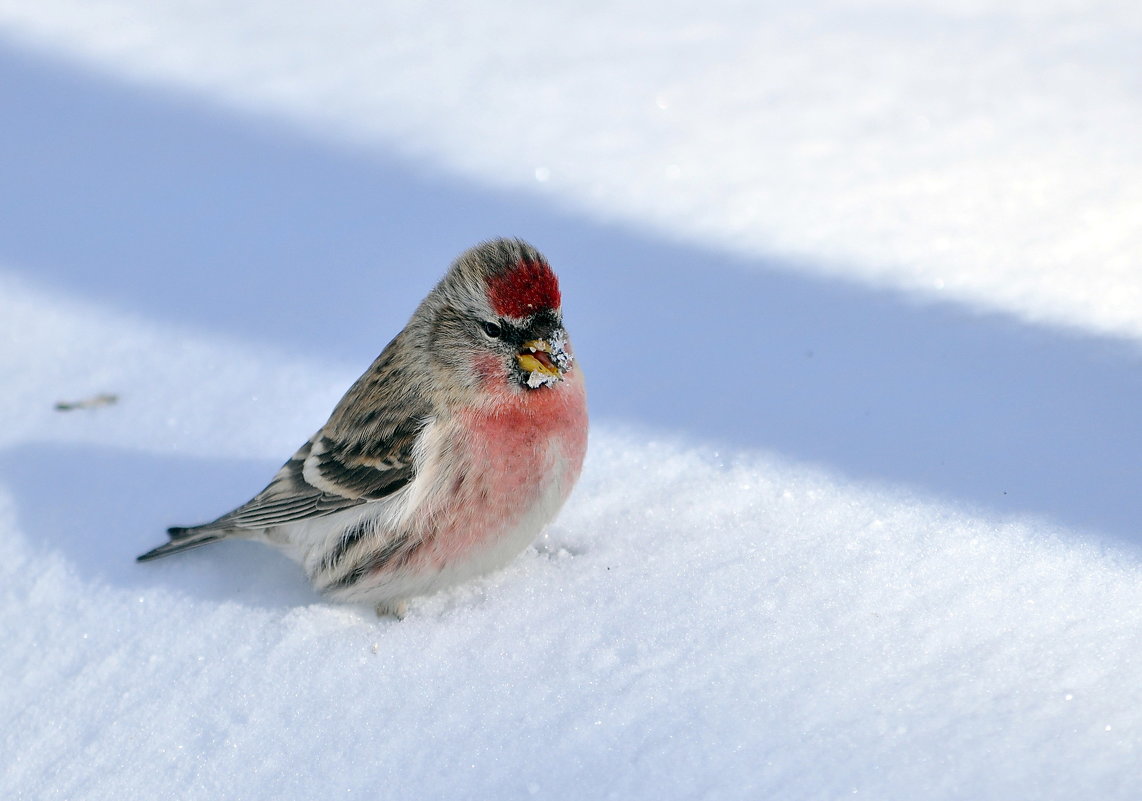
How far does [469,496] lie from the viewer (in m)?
2.81

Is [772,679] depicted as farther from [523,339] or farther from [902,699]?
[523,339]

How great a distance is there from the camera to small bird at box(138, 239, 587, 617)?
282 cm

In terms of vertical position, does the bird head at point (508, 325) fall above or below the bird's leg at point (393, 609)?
above

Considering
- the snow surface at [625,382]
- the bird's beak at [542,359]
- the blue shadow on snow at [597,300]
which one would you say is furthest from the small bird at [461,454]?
the blue shadow on snow at [597,300]

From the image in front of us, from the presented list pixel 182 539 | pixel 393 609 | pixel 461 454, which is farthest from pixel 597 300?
pixel 182 539

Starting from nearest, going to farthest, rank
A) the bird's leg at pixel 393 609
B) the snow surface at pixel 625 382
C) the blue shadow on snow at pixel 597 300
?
1. the snow surface at pixel 625 382
2. the bird's leg at pixel 393 609
3. the blue shadow on snow at pixel 597 300

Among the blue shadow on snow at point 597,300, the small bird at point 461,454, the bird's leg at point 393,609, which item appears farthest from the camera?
the blue shadow on snow at point 597,300

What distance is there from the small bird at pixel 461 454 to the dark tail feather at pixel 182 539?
0.70 ft

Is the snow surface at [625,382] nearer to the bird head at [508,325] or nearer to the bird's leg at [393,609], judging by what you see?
the bird's leg at [393,609]

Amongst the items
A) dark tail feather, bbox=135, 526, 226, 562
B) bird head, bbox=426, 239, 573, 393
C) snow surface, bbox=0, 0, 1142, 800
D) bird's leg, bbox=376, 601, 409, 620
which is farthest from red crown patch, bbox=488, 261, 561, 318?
dark tail feather, bbox=135, 526, 226, 562

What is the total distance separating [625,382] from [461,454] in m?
0.96

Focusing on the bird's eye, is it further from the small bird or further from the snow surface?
the snow surface

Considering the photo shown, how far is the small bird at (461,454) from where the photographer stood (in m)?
2.82

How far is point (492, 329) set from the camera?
9.60ft
